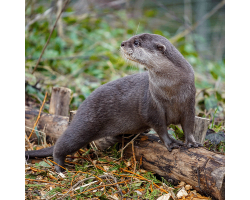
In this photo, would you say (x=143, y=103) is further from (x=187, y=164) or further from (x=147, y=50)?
(x=187, y=164)

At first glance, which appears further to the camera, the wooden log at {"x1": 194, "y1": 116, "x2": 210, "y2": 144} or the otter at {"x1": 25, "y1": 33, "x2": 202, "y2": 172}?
the wooden log at {"x1": 194, "y1": 116, "x2": 210, "y2": 144}

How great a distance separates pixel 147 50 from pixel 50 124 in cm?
143

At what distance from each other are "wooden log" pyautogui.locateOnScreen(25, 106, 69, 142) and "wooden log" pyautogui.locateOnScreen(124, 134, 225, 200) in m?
0.81

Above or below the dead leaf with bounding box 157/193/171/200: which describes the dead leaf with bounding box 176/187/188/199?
below

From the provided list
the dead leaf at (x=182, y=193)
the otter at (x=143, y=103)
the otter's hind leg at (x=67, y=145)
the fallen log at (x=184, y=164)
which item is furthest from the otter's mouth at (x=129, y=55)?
the dead leaf at (x=182, y=193)

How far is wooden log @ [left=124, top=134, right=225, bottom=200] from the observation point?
1.81m

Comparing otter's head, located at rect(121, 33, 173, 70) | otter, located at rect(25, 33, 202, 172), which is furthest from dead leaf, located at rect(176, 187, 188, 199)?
otter's head, located at rect(121, 33, 173, 70)

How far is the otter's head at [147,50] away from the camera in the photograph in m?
2.07

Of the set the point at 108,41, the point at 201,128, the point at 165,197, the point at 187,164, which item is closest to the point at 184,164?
the point at 187,164

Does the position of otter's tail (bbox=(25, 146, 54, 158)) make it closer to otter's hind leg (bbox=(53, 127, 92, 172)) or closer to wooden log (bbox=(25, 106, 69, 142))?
otter's hind leg (bbox=(53, 127, 92, 172))
